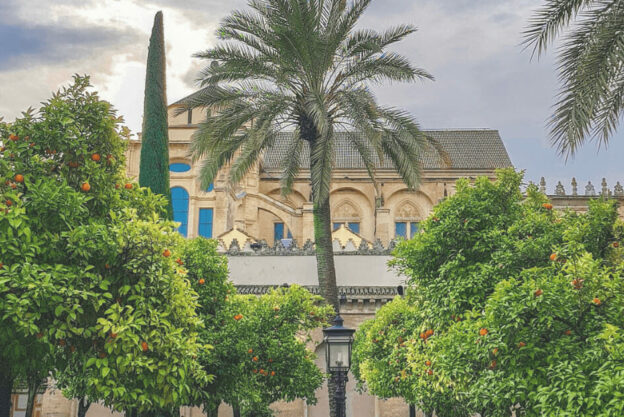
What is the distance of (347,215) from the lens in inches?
1608

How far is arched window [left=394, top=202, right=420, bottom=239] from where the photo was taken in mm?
39938

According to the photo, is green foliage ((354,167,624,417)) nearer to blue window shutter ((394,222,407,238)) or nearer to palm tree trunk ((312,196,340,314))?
palm tree trunk ((312,196,340,314))

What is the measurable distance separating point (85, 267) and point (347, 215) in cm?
3239

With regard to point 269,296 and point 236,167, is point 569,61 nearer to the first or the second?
point 269,296

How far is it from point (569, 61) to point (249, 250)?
59.6ft

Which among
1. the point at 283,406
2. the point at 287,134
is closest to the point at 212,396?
the point at 283,406

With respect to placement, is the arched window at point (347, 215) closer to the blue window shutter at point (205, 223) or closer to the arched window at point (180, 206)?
the blue window shutter at point (205, 223)

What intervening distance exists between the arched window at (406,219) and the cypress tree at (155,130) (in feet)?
58.6

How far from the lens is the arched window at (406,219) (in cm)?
3994

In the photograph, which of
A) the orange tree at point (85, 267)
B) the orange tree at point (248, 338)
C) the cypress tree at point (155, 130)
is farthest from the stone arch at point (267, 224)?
the orange tree at point (85, 267)

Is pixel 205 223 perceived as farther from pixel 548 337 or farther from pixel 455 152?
pixel 548 337

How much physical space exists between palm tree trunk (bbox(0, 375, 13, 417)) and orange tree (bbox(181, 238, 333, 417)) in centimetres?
411

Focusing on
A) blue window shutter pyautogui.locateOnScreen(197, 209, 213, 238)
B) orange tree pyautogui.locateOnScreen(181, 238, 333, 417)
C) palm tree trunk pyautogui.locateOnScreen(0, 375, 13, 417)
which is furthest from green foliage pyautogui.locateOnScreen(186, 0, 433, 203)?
blue window shutter pyautogui.locateOnScreen(197, 209, 213, 238)

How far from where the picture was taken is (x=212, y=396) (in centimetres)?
1455
